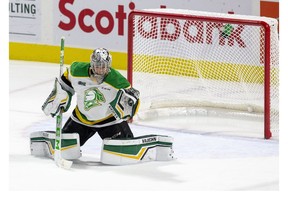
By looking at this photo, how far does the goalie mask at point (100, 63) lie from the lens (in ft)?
20.4

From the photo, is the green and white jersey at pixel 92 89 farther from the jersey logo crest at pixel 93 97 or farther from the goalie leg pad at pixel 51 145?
the goalie leg pad at pixel 51 145

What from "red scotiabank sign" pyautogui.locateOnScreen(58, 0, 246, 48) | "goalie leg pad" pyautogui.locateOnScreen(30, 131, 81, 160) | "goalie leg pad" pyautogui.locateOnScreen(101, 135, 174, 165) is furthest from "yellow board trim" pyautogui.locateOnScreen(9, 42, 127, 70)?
"goalie leg pad" pyautogui.locateOnScreen(101, 135, 174, 165)

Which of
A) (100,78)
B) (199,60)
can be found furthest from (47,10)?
(100,78)

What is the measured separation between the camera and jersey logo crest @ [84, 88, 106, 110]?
20.8 ft

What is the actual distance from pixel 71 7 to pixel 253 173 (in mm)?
3451

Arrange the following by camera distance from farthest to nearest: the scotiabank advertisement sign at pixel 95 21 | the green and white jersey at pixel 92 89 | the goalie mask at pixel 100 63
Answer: the scotiabank advertisement sign at pixel 95 21 < the green and white jersey at pixel 92 89 < the goalie mask at pixel 100 63

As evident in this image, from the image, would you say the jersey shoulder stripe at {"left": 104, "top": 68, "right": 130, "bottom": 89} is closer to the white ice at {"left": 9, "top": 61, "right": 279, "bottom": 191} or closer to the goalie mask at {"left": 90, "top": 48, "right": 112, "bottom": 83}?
the goalie mask at {"left": 90, "top": 48, "right": 112, "bottom": 83}

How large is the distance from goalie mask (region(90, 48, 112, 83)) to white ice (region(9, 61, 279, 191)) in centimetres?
50

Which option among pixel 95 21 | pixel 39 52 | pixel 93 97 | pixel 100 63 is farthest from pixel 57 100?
pixel 39 52

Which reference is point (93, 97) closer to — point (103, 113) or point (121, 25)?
point (103, 113)

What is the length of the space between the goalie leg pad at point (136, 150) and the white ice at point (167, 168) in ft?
0.16

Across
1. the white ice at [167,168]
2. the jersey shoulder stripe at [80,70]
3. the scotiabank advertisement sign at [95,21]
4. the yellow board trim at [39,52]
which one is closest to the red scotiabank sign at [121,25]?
the scotiabank advertisement sign at [95,21]

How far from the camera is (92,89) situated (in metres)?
6.34

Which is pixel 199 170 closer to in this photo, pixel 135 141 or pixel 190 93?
pixel 135 141
